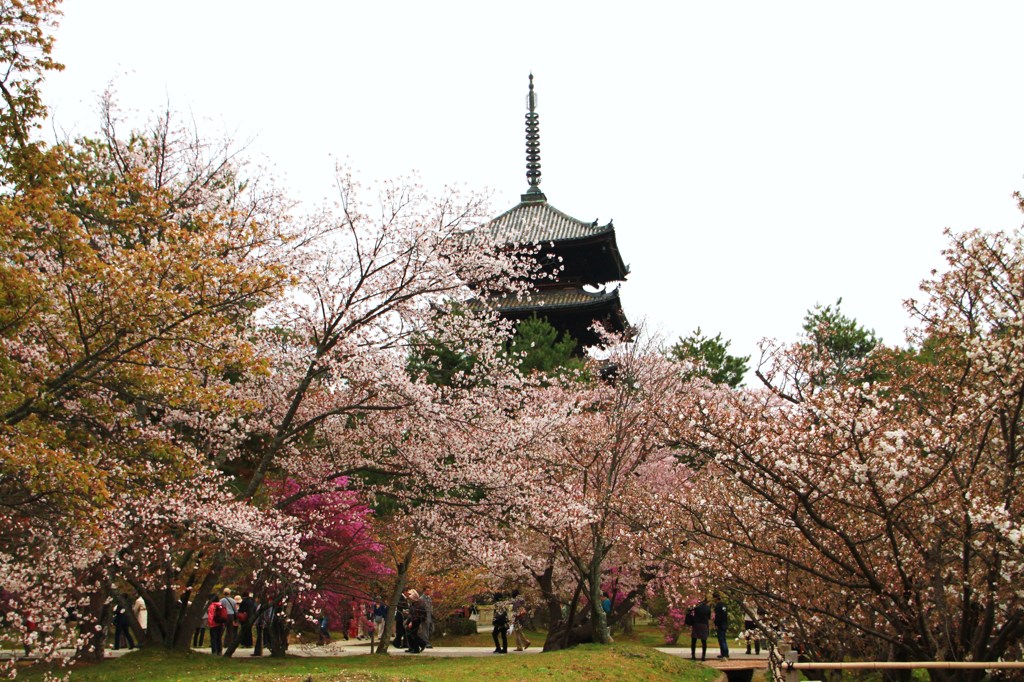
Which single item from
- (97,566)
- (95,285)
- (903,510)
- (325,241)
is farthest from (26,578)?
(903,510)

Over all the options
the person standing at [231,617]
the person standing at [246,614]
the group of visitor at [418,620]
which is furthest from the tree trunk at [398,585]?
the person standing at [231,617]

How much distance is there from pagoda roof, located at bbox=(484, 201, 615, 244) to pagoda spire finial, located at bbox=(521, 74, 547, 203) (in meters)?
0.57

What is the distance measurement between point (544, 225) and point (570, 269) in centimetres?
263

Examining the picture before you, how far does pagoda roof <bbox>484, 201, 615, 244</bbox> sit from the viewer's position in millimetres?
33312

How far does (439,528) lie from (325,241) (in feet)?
16.9

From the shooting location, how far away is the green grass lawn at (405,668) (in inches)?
434

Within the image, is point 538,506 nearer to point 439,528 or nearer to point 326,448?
point 439,528

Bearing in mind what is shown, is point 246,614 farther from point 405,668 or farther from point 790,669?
point 790,669

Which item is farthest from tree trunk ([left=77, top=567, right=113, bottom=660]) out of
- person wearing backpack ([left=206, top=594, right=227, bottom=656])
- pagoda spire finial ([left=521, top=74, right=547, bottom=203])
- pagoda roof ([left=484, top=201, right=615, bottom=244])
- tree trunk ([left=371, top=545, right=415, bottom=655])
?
pagoda spire finial ([left=521, top=74, right=547, bottom=203])

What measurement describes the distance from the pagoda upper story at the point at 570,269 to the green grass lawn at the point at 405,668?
53.5 feet

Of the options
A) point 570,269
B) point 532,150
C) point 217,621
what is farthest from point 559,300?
point 217,621

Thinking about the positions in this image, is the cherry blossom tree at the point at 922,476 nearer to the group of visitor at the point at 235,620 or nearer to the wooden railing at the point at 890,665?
the wooden railing at the point at 890,665

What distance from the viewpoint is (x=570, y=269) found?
34.5 metres

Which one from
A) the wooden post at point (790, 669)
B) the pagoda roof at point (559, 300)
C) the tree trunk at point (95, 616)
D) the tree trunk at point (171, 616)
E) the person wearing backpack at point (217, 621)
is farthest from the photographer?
the pagoda roof at point (559, 300)
